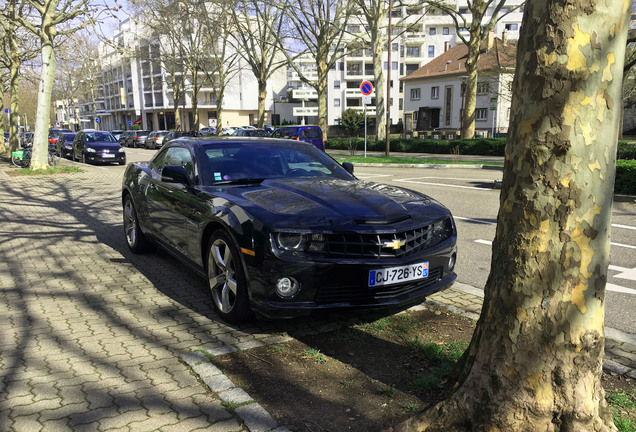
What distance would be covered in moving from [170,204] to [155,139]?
4086cm

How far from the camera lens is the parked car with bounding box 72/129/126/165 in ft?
80.9

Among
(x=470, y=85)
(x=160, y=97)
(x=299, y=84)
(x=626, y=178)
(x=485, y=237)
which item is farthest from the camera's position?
(x=299, y=84)

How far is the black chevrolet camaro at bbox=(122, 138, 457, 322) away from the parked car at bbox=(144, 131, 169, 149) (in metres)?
39.9

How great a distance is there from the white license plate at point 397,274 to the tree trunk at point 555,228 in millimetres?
1226

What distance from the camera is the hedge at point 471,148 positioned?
38.1 ft

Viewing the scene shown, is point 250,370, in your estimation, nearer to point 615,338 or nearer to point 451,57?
point 615,338

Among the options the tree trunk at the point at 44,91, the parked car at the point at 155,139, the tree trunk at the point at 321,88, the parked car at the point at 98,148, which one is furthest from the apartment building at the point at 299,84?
the tree trunk at the point at 44,91

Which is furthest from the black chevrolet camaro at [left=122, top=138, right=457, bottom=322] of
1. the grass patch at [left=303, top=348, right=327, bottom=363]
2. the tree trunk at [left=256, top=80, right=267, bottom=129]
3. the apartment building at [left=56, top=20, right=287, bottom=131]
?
the apartment building at [left=56, top=20, right=287, bottom=131]

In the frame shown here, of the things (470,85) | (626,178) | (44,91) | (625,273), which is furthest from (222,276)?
(470,85)

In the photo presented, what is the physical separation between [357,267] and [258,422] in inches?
49.9

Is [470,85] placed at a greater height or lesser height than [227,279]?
greater

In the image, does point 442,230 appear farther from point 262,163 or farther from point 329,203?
point 262,163

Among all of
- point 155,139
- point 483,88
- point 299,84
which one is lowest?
point 155,139

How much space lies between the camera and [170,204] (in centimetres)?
533
